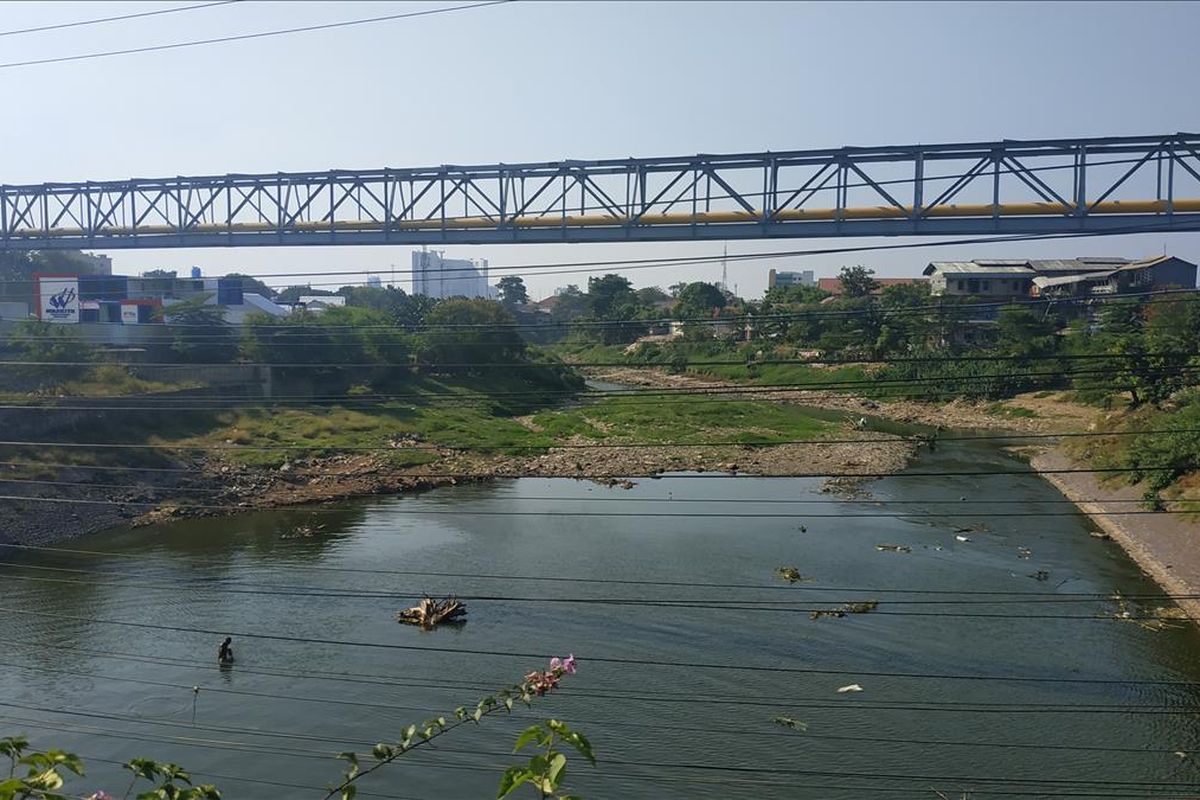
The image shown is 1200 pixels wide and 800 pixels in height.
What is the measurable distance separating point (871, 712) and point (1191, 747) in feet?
9.02

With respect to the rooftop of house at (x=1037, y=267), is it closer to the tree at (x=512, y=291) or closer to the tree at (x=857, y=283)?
the tree at (x=857, y=283)

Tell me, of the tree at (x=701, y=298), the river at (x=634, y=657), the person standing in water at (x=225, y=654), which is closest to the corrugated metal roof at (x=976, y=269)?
the tree at (x=701, y=298)

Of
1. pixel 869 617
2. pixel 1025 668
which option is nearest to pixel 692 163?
pixel 869 617

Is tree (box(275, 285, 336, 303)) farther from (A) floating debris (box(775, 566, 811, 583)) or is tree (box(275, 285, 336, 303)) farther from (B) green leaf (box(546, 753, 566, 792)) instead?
(B) green leaf (box(546, 753, 566, 792))

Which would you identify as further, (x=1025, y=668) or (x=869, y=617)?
(x=869, y=617)

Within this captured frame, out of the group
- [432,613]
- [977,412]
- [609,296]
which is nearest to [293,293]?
[609,296]

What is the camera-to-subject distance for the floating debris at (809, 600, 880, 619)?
12281 mm

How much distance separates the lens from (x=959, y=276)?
35812mm

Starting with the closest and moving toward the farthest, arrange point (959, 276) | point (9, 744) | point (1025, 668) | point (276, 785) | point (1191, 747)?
1. point (9, 744)
2. point (276, 785)
3. point (1191, 747)
4. point (1025, 668)
5. point (959, 276)

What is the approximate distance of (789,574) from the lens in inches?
546

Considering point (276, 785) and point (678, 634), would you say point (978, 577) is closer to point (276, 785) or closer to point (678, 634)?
point (678, 634)

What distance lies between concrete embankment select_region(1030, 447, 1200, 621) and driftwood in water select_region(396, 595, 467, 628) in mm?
7282

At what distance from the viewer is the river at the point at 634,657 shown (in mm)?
8656

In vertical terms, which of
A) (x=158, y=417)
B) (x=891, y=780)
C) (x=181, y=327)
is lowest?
(x=891, y=780)
